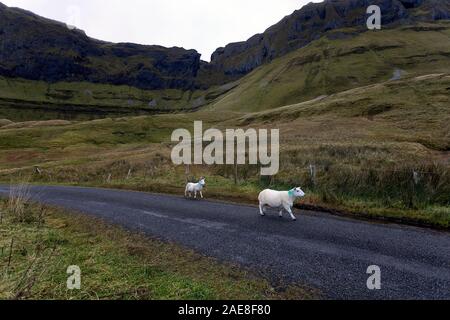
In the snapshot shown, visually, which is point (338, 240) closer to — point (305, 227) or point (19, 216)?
point (305, 227)

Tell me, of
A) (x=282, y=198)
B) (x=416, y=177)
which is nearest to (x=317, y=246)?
(x=282, y=198)

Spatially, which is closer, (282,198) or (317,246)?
(317,246)

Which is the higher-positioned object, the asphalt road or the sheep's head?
the sheep's head

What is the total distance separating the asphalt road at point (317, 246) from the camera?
26.7 ft

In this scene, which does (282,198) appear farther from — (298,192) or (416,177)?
(416,177)

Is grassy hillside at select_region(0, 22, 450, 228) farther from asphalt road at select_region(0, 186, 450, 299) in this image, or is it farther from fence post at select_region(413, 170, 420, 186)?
asphalt road at select_region(0, 186, 450, 299)

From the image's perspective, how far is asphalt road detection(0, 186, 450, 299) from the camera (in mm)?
8125

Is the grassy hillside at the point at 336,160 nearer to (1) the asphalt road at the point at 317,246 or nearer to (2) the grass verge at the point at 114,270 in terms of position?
(1) the asphalt road at the point at 317,246

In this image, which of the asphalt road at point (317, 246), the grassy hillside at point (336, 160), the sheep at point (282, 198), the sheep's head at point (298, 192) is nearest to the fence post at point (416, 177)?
the grassy hillside at point (336, 160)

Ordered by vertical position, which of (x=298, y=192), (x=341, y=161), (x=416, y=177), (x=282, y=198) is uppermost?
(x=341, y=161)

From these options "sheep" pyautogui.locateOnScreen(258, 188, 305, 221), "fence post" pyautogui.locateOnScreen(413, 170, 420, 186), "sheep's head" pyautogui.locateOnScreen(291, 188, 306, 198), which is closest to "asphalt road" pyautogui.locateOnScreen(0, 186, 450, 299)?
Result: "sheep" pyautogui.locateOnScreen(258, 188, 305, 221)

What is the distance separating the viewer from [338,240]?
11.7 metres

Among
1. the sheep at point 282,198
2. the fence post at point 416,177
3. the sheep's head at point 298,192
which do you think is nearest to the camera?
the sheep's head at point 298,192

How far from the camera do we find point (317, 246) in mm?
10992
